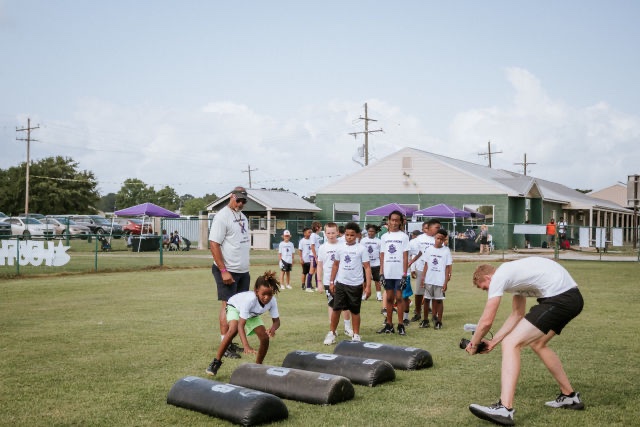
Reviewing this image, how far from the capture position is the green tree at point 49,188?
69.8 m

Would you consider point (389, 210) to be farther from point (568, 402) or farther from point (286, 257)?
point (568, 402)

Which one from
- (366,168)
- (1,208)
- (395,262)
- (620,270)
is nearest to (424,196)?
(366,168)

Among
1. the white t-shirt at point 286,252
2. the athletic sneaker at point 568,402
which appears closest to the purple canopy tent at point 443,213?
the white t-shirt at point 286,252

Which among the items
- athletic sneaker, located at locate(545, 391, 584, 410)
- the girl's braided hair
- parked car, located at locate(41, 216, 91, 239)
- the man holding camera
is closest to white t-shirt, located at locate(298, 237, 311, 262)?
the girl's braided hair

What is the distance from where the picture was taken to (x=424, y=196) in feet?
135

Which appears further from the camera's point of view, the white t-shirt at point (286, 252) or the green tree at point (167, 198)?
the green tree at point (167, 198)

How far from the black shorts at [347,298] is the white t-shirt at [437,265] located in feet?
6.05

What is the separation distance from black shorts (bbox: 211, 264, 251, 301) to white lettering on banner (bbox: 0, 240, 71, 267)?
50.9 ft

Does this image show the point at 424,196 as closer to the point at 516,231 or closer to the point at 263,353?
the point at 516,231

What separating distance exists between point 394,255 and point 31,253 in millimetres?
16189

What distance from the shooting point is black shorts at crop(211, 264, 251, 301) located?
862 centimetres

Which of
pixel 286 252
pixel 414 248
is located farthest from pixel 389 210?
pixel 414 248

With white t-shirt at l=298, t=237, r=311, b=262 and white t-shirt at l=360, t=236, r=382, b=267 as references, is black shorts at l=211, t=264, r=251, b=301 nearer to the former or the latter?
white t-shirt at l=360, t=236, r=382, b=267

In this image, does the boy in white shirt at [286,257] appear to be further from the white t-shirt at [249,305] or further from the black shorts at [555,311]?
the black shorts at [555,311]
